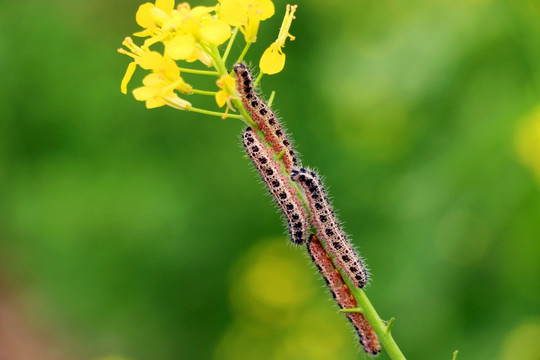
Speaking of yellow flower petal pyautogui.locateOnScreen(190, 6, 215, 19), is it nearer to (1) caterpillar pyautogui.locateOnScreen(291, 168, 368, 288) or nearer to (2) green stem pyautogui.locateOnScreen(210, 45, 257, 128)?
(2) green stem pyautogui.locateOnScreen(210, 45, 257, 128)

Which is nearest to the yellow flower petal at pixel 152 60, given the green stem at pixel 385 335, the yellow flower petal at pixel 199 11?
the yellow flower petal at pixel 199 11

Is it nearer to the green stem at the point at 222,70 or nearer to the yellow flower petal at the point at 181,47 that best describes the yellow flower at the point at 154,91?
the yellow flower petal at the point at 181,47

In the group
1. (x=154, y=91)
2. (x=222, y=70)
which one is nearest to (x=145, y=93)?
(x=154, y=91)

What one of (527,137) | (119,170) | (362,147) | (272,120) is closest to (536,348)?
(527,137)

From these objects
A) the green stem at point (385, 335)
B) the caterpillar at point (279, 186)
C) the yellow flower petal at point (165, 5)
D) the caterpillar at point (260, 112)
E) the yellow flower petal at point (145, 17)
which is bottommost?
the green stem at point (385, 335)

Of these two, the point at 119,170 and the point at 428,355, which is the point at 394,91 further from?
the point at 119,170

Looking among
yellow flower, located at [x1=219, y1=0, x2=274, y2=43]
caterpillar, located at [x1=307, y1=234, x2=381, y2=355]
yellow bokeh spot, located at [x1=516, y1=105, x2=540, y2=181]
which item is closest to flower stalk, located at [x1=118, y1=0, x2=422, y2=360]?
yellow flower, located at [x1=219, y1=0, x2=274, y2=43]
